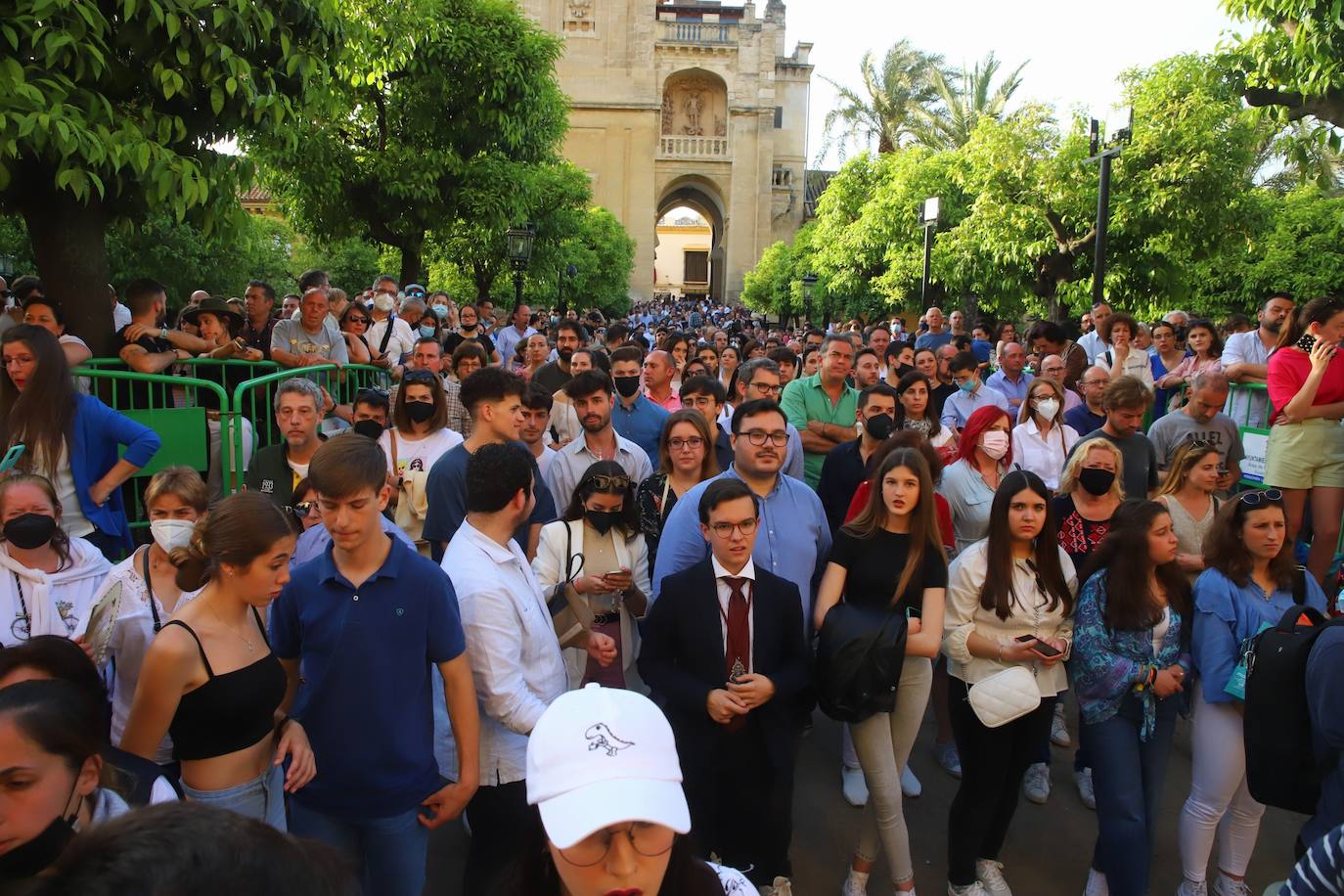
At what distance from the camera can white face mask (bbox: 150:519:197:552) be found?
337cm

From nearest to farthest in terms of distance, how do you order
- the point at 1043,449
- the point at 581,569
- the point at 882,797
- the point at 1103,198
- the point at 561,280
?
1. the point at 882,797
2. the point at 581,569
3. the point at 1043,449
4. the point at 1103,198
5. the point at 561,280

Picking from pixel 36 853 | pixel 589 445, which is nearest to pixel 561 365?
pixel 589 445

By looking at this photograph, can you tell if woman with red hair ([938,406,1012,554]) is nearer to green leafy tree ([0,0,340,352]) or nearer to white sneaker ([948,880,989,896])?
white sneaker ([948,880,989,896])

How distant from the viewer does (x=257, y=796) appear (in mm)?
2828

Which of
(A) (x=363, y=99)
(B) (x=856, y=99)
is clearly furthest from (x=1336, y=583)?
(B) (x=856, y=99)

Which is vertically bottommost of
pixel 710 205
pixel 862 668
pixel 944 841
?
pixel 944 841

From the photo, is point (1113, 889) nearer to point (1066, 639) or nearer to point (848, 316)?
point (1066, 639)

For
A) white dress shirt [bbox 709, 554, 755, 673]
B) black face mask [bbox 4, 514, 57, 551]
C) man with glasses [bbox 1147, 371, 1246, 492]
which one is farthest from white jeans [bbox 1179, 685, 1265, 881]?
black face mask [bbox 4, 514, 57, 551]

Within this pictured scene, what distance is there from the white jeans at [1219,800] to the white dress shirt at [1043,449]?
2367mm

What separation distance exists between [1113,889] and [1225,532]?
1.54m

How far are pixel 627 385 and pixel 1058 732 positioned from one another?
3525mm

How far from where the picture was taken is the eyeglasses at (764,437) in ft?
13.8

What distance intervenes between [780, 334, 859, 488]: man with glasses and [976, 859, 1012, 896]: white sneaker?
322 cm

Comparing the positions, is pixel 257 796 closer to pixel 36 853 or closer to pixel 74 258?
pixel 36 853
